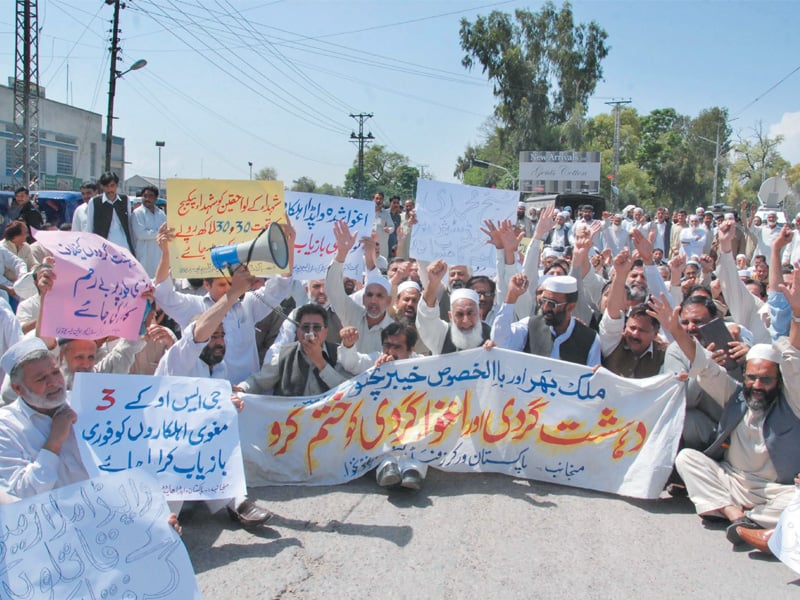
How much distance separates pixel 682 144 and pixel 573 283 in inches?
2624

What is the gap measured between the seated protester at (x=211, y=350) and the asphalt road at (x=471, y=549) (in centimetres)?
10

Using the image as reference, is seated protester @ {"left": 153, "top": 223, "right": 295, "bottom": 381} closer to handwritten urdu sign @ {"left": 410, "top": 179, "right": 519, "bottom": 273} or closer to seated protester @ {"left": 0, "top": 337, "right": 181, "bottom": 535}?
seated protester @ {"left": 0, "top": 337, "right": 181, "bottom": 535}

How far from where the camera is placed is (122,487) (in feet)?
8.92

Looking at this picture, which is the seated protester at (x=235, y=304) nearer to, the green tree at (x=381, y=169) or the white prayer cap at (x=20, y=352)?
the white prayer cap at (x=20, y=352)

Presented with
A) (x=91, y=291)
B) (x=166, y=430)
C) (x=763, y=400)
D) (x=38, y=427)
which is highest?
(x=91, y=291)

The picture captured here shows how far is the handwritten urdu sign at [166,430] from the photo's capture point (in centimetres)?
353

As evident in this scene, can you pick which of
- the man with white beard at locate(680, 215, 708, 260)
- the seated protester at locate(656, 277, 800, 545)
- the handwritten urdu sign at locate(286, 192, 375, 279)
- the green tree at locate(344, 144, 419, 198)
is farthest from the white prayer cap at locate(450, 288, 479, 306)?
the green tree at locate(344, 144, 419, 198)

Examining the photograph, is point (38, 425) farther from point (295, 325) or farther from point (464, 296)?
point (464, 296)

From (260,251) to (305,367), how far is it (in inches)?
50.3

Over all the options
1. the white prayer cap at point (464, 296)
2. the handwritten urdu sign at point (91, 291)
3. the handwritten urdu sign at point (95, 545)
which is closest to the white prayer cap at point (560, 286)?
the white prayer cap at point (464, 296)

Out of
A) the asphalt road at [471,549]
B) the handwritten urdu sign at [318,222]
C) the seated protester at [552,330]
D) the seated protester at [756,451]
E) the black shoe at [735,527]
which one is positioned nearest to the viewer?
the asphalt road at [471,549]

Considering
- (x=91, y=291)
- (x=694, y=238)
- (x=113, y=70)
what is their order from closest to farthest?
1. (x=91, y=291)
2. (x=694, y=238)
3. (x=113, y=70)

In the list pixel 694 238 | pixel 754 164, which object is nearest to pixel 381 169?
pixel 754 164

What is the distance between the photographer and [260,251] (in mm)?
3941
